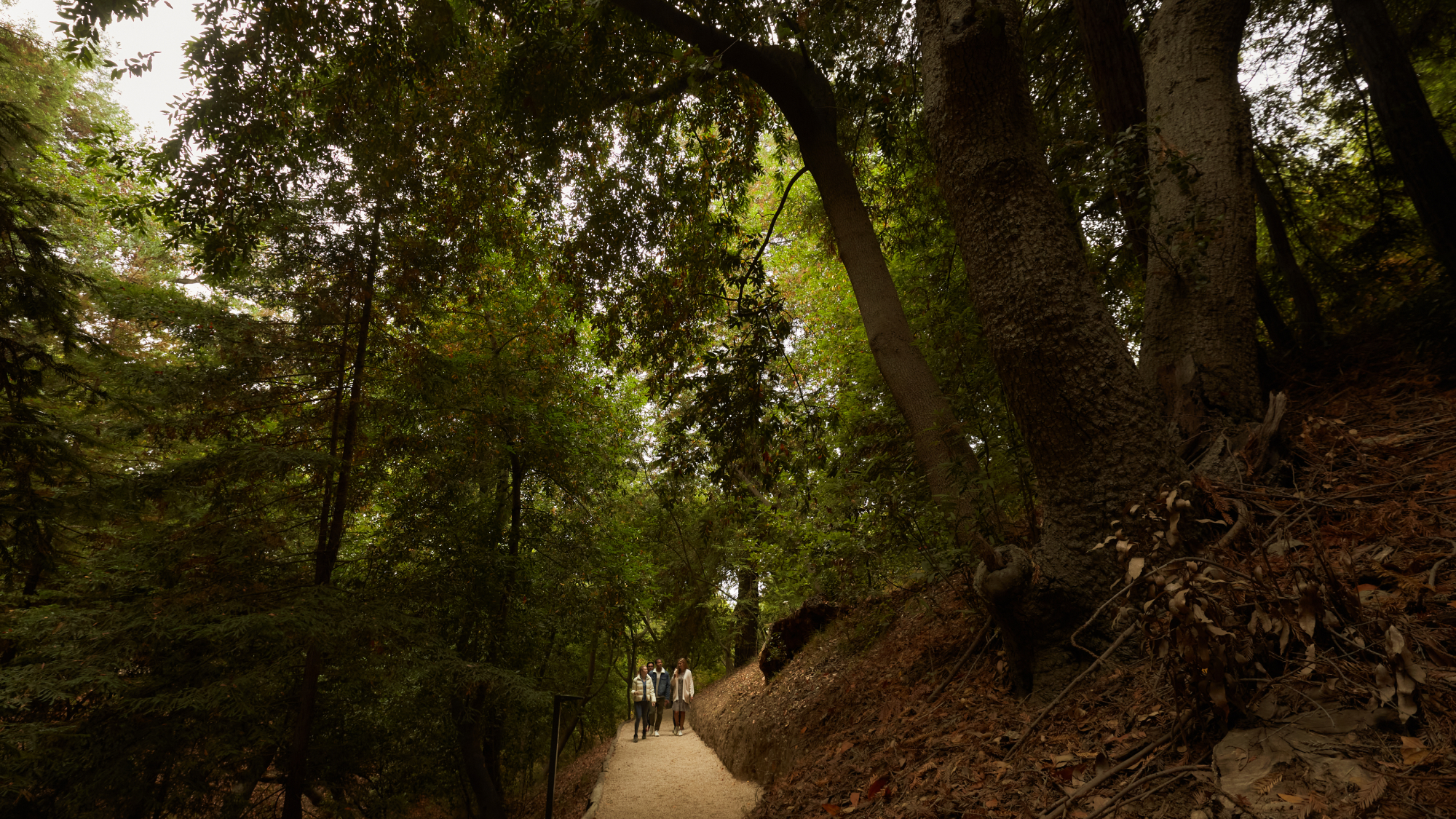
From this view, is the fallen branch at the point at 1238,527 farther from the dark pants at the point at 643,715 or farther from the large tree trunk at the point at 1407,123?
the dark pants at the point at 643,715

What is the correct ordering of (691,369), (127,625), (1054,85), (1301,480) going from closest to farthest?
(1301,480)
(127,625)
(1054,85)
(691,369)

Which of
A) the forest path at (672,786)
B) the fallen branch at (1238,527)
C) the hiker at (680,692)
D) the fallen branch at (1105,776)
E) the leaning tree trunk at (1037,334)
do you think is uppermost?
the leaning tree trunk at (1037,334)

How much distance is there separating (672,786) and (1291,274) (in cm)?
972

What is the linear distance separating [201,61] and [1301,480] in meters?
9.37

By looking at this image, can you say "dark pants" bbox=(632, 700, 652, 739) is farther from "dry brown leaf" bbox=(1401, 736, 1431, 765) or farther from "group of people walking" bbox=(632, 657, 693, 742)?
"dry brown leaf" bbox=(1401, 736, 1431, 765)

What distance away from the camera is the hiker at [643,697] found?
14.8m

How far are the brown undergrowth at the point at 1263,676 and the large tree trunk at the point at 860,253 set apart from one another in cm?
91

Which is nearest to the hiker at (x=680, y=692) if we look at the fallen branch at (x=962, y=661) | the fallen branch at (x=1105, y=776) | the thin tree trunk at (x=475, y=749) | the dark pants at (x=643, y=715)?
the dark pants at (x=643, y=715)

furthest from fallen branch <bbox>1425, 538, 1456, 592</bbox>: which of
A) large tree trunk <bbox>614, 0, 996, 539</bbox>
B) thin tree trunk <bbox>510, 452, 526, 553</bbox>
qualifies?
thin tree trunk <bbox>510, 452, 526, 553</bbox>

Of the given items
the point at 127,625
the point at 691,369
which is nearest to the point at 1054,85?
the point at 691,369

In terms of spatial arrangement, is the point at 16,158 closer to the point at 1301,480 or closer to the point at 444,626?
the point at 444,626

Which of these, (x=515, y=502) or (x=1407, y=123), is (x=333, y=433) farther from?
(x=1407, y=123)

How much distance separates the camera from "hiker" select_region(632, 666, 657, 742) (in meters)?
14.8

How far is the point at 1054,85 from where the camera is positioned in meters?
7.35
